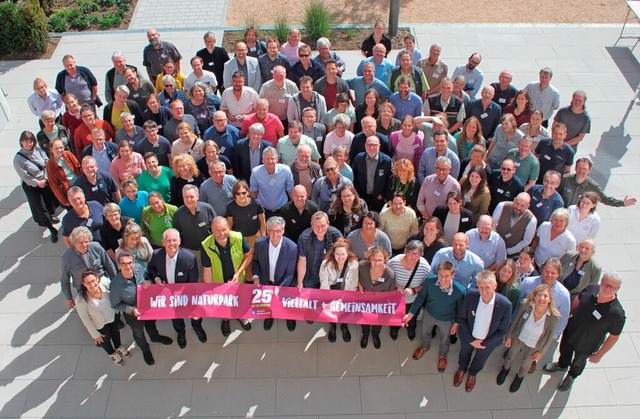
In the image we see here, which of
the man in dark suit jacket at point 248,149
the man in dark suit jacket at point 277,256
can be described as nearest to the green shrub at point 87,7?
the man in dark suit jacket at point 248,149

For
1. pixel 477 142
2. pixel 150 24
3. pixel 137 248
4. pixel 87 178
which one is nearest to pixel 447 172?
pixel 477 142

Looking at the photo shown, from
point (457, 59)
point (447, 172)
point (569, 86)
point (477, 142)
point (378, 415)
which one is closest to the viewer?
point (378, 415)

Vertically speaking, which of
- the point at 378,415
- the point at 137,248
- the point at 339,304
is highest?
the point at 137,248

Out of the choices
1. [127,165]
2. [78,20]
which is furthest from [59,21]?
[127,165]

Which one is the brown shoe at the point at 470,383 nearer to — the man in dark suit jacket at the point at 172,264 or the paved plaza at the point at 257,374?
the paved plaza at the point at 257,374

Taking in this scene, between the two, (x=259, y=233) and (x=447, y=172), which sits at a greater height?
(x=447, y=172)

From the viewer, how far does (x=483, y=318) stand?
21.3 feet

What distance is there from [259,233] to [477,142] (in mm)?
3498

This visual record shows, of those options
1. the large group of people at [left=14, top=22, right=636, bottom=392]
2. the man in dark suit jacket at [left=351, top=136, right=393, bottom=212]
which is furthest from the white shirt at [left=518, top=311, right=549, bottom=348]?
the man in dark suit jacket at [left=351, top=136, right=393, bottom=212]

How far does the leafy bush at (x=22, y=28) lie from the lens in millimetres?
13914

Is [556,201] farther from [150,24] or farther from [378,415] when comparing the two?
[150,24]

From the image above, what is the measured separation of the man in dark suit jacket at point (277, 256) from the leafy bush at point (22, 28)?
10.4m

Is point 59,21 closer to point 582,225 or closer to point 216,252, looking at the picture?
point 216,252

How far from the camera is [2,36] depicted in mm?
14055
